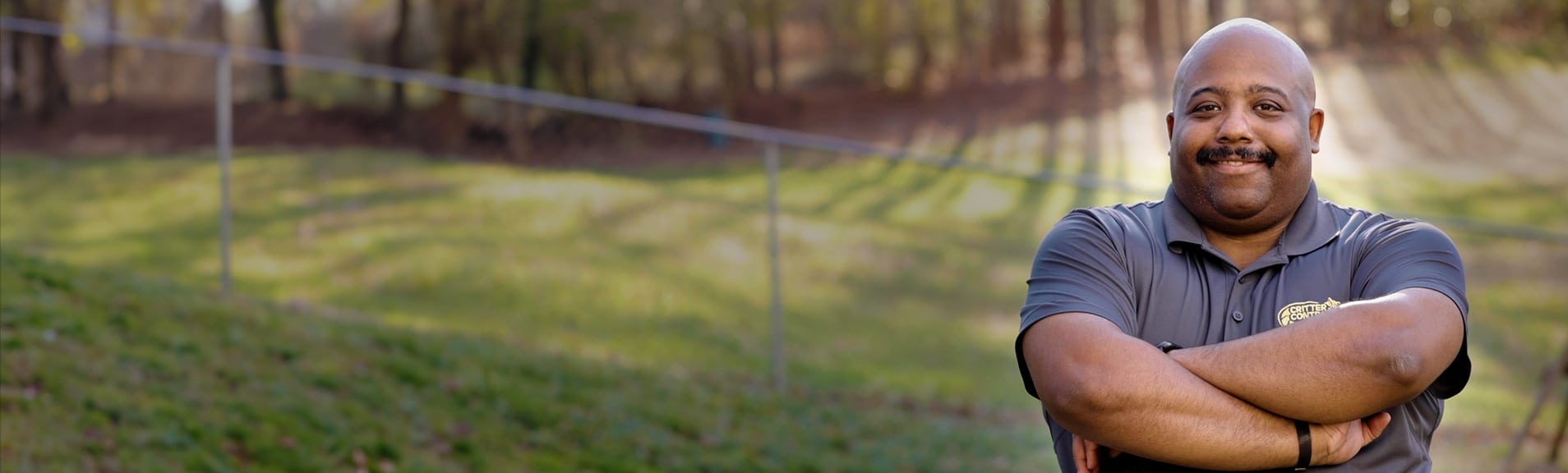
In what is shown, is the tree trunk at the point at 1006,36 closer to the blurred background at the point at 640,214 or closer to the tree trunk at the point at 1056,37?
the blurred background at the point at 640,214

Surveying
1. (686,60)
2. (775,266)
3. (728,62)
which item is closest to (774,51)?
(728,62)

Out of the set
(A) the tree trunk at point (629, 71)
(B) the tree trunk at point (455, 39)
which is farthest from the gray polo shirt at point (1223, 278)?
(A) the tree trunk at point (629, 71)

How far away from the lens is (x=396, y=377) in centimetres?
750

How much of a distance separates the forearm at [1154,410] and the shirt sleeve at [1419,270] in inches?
11.8

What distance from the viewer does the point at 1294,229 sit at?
2.41 meters

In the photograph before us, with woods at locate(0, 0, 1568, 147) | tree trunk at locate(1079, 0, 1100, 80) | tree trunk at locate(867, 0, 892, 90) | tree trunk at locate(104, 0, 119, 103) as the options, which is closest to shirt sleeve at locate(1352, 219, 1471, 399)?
woods at locate(0, 0, 1568, 147)

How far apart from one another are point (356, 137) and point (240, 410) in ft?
57.3

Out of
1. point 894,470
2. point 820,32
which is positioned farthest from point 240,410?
point 820,32

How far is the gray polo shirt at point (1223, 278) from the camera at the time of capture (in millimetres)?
2338

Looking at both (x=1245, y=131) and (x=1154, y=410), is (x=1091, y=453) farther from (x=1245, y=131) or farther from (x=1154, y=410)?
(x=1245, y=131)

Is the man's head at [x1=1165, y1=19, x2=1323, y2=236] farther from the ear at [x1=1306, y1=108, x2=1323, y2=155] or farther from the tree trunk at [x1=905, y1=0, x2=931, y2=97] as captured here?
the tree trunk at [x1=905, y1=0, x2=931, y2=97]

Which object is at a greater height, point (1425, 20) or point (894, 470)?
point (1425, 20)

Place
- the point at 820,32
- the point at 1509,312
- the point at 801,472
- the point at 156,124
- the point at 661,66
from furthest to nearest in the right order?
the point at 820,32 → the point at 661,66 → the point at 156,124 → the point at 1509,312 → the point at 801,472

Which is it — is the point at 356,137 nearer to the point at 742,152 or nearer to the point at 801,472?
the point at 742,152
